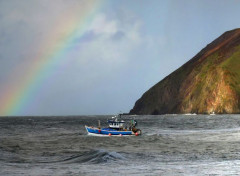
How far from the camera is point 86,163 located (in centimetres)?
3556

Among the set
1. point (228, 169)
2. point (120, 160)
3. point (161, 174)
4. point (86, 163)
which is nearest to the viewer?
point (161, 174)

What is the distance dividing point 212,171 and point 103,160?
1205 cm

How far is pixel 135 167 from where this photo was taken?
3209 centimetres

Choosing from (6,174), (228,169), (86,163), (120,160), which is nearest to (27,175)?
(6,174)

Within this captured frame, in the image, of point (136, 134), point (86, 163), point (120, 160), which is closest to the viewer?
point (86, 163)

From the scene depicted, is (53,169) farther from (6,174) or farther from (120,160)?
(120,160)

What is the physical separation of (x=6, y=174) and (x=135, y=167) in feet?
34.4

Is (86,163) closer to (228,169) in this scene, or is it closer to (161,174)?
(161,174)

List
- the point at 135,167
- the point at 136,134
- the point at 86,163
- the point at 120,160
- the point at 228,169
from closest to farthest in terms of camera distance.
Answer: the point at 228,169 → the point at 135,167 → the point at 86,163 → the point at 120,160 → the point at 136,134

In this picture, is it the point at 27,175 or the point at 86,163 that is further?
the point at 86,163

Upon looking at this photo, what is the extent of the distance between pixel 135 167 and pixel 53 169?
6840mm

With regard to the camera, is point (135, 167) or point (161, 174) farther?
point (135, 167)

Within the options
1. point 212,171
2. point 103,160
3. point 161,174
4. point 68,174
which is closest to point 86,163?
point 103,160

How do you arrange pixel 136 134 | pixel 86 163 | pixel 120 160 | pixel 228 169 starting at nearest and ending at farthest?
pixel 228 169, pixel 86 163, pixel 120 160, pixel 136 134
